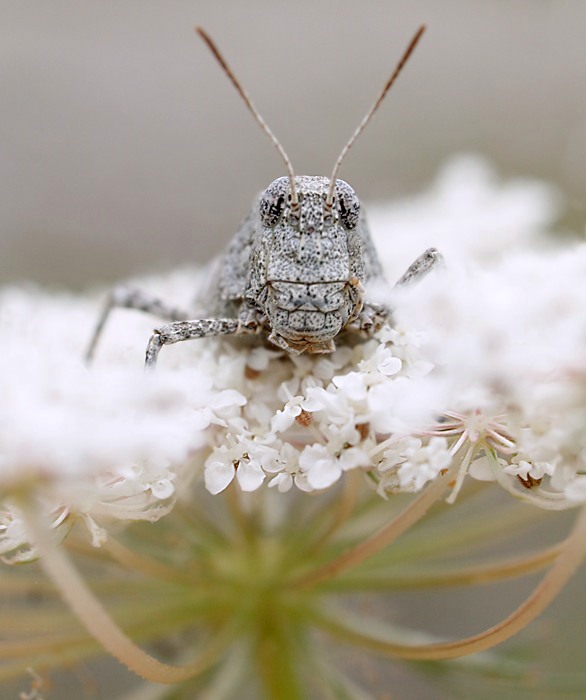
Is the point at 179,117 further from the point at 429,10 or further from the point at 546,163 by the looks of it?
the point at 546,163

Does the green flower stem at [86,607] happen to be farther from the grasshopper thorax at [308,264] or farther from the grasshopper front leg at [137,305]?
the grasshopper front leg at [137,305]

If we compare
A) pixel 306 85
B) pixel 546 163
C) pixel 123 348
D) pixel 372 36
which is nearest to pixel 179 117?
pixel 306 85

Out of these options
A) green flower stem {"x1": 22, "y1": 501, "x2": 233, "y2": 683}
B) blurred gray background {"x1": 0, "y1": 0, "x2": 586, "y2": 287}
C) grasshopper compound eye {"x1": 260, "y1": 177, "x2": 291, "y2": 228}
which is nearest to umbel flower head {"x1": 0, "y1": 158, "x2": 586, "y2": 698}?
green flower stem {"x1": 22, "y1": 501, "x2": 233, "y2": 683}

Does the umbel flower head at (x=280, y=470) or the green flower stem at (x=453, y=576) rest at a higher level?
the umbel flower head at (x=280, y=470)

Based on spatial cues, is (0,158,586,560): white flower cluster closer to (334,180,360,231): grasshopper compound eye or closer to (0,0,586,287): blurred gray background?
(334,180,360,231): grasshopper compound eye

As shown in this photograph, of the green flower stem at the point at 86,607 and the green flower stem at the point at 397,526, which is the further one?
the green flower stem at the point at 397,526

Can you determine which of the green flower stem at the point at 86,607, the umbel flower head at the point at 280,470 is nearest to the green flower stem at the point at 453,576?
the umbel flower head at the point at 280,470
